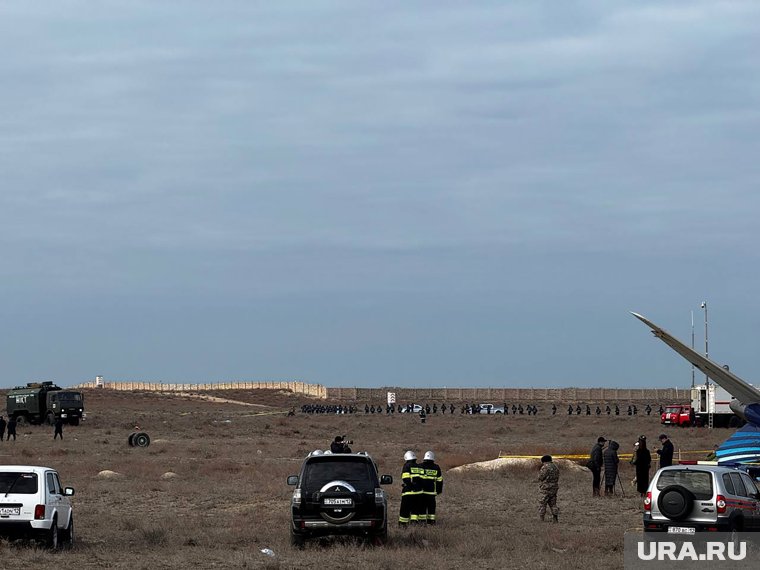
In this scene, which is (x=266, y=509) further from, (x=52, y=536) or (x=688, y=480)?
(x=688, y=480)

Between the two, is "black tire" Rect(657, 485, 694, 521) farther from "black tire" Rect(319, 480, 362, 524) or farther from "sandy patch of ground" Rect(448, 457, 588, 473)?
"sandy patch of ground" Rect(448, 457, 588, 473)

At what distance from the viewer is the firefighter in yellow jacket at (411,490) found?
22.8 m

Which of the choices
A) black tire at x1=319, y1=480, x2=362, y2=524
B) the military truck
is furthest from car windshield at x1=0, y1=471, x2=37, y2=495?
the military truck

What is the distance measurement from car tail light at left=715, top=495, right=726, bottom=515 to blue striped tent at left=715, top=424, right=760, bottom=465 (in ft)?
45.0

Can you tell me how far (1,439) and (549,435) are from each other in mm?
33025

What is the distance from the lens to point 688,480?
61.1 feet

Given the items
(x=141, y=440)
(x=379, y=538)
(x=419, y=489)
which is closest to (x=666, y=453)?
(x=419, y=489)

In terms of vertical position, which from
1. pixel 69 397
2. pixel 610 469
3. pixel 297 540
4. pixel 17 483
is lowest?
pixel 297 540

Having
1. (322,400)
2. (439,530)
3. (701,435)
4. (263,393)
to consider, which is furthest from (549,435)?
(263,393)

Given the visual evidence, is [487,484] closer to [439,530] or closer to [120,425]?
[439,530]

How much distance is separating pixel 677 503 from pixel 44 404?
208 ft

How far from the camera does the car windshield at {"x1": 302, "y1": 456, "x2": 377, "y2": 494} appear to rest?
64.4 ft

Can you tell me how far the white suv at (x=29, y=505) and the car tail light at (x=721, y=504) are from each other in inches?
429

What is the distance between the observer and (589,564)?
59.1 ft
